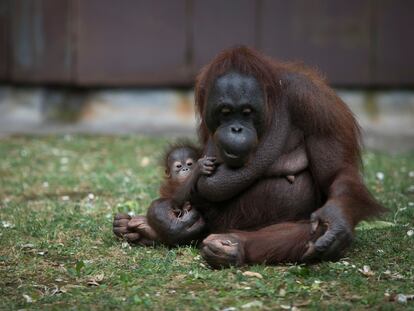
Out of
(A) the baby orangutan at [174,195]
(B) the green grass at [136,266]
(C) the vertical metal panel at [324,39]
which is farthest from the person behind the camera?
(C) the vertical metal panel at [324,39]

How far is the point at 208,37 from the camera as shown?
9227 millimetres

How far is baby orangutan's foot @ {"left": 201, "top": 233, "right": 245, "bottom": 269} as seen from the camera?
3949 millimetres

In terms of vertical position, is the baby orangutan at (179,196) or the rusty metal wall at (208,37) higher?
the rusty metal wall at (208,37)

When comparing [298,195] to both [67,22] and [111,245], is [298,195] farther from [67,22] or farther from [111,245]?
[67,22]

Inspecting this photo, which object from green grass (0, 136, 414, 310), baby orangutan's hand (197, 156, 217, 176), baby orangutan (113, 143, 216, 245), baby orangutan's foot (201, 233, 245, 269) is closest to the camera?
green grass (0, 136, 414, 310)

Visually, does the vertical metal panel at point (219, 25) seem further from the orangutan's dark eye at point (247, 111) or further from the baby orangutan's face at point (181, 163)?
the orangutan's dark eye at point (247, 111)

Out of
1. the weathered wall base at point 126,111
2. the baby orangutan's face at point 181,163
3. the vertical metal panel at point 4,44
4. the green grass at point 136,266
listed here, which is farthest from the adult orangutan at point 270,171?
the vertical metal panel at point 4,44

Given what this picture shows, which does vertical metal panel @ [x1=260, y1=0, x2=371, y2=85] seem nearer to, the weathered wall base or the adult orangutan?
the weathered wall base

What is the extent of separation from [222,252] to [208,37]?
5.57m

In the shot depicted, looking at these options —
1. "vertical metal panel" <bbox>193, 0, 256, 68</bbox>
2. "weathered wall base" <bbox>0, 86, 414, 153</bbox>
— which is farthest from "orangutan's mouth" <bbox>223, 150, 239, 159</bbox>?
"vertical metal panel" <bbox>193, 0, 256, 68</bbox>

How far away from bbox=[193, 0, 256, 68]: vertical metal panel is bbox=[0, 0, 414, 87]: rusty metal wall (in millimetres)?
11

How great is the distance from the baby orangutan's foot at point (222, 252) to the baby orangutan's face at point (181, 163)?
679 mm

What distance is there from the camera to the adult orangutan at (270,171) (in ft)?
13.1

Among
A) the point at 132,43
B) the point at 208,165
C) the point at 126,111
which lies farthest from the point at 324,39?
the point at 208,165
